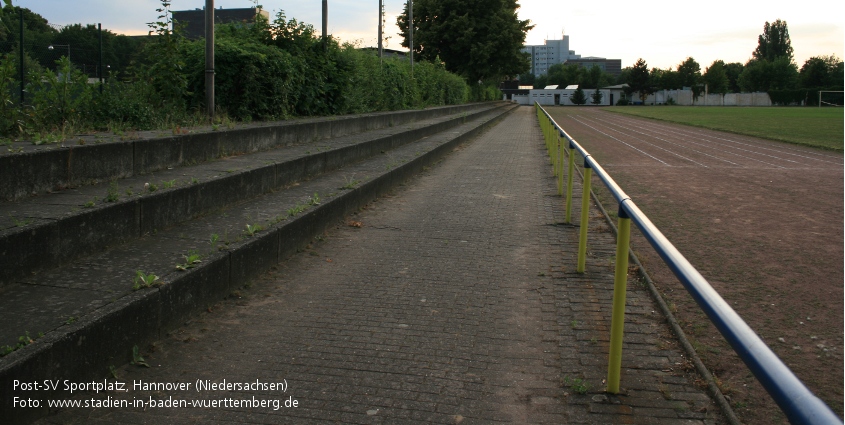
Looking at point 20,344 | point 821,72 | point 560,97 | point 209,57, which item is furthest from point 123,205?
point 560,97

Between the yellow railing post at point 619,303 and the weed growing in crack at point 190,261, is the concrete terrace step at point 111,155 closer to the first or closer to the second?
the weed growing in crack at point 190,261

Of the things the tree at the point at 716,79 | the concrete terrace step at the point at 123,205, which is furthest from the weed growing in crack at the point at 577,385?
the tree at the point at 716,79

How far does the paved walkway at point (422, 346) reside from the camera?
11.6 ft

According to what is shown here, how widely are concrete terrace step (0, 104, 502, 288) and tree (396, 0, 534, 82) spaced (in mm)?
47364

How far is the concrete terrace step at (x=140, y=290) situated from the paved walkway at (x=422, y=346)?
15 cm

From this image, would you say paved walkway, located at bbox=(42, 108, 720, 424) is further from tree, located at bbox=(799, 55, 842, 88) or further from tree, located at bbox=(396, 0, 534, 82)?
tree, located at bbox=(799, 55, 842, 88)

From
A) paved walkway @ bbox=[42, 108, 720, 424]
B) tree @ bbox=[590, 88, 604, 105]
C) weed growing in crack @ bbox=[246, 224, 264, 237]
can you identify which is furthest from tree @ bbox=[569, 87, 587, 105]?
weed growing in crack @ bbox=[246, 224, 264, 237]

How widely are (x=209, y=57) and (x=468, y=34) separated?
46204 millimetres

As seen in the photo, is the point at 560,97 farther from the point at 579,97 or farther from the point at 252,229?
the point at 252,229

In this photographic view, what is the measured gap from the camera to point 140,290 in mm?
4078

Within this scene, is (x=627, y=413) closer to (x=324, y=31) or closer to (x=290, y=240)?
→ (x=290, y=240)

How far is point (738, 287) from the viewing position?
5.86 meters

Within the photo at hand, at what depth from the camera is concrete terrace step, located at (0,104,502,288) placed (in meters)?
4.25

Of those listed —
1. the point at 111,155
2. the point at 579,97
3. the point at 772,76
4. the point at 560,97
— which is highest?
the point at 772,76
